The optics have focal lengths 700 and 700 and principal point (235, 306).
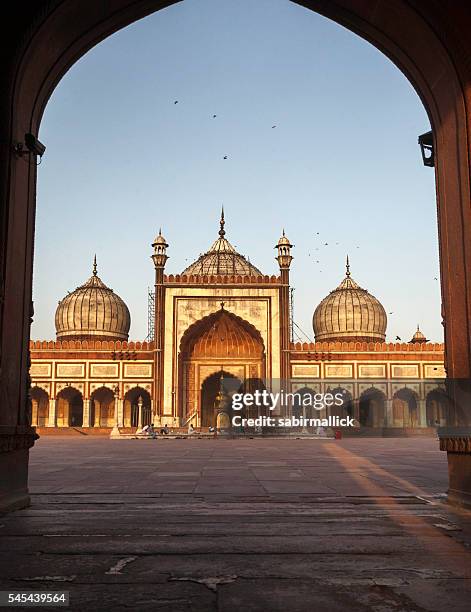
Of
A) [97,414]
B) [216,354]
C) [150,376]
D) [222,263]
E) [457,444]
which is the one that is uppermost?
[222,263]

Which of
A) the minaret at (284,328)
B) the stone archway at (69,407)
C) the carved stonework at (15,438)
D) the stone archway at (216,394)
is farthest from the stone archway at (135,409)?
the carved stonework at (15,438)

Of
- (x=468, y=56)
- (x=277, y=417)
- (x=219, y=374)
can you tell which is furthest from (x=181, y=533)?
Result: (x=219, y=374)

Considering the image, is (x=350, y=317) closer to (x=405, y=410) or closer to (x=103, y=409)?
(x=405, y=410)

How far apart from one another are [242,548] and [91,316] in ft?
119

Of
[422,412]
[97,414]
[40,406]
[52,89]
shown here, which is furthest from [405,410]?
[52,89]

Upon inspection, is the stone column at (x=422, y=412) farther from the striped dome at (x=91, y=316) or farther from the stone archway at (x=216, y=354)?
the striped dome at (x=91, y=316)

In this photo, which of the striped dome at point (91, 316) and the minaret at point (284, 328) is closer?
the minaret at point (284, 328)

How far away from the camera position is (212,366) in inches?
1340

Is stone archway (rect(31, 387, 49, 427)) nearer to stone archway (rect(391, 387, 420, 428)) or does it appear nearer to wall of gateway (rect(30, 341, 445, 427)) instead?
wall of gateway (rect(30, 341, 445, 427))

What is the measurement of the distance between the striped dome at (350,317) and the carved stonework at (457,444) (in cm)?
3407

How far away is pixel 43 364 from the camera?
33344 mm

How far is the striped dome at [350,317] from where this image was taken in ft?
128

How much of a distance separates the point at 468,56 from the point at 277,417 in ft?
91.3

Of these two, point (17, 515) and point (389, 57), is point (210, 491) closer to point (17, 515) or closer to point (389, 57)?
point (17, 515)
